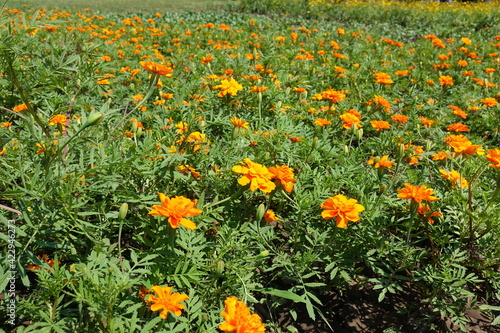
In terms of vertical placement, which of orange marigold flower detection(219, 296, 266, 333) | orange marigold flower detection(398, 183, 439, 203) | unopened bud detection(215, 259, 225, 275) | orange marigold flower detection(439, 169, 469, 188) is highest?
orange marigold flower detection(398, 183, 439, 203)

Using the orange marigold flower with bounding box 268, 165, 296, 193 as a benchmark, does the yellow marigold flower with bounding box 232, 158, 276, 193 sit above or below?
above

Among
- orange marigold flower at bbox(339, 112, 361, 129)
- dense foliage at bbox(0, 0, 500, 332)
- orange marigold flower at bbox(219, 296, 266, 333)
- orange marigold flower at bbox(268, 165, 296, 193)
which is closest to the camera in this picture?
orange marigold flower at bbox(219, 296, 266, 333)

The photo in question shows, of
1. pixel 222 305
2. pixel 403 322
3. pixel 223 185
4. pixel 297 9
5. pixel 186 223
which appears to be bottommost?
pixel 403 322

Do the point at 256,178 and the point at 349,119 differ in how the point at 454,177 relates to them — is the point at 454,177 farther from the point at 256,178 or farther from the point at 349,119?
the point at 256,178

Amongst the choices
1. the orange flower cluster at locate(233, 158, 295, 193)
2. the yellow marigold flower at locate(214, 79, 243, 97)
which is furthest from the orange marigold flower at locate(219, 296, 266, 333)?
the yellow marigold flower at locate(214, 79, 243, 97)

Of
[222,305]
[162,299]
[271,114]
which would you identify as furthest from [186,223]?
[271,114]

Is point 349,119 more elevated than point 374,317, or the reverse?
point 349,119

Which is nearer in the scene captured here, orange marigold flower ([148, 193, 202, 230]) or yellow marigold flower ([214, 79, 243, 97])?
orange marigold flower ([148, 193, 202, 230])

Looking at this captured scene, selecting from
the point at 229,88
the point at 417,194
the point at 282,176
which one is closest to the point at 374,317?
the point at 417,194

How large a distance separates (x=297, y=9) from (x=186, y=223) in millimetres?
12504

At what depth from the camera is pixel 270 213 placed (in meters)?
1.70

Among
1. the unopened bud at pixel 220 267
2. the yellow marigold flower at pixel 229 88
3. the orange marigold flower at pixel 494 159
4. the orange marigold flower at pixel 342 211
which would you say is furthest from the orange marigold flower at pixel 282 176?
the yellow marigold flower at pixel 229 88

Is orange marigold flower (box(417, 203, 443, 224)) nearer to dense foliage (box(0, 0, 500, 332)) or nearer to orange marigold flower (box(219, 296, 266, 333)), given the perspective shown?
dense foliage (box(0, 0, 500, 332))

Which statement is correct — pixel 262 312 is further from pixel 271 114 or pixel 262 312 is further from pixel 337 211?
pixel 271 114
